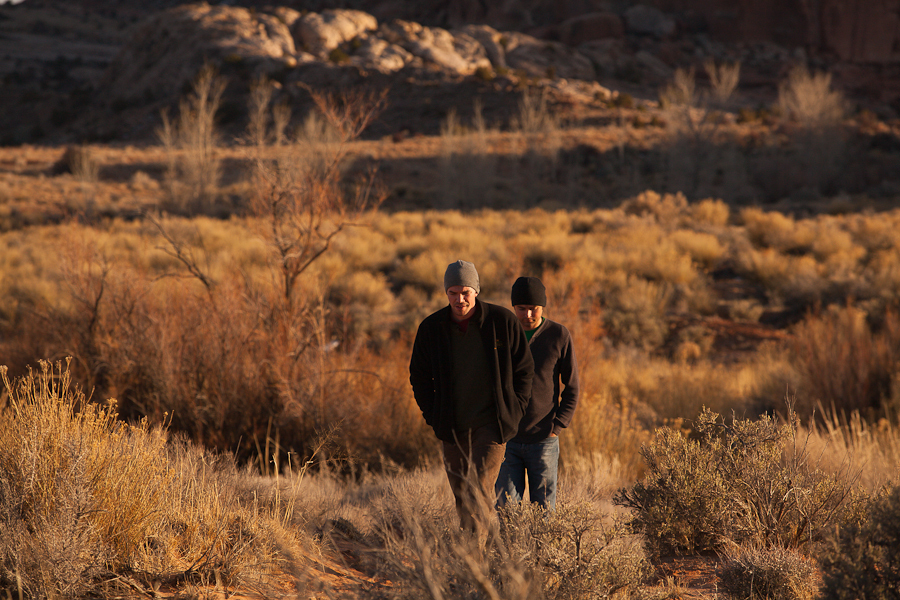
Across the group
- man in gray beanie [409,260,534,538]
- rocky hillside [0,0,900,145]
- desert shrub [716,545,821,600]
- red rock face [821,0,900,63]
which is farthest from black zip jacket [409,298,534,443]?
red rock face [821,0,900,63]

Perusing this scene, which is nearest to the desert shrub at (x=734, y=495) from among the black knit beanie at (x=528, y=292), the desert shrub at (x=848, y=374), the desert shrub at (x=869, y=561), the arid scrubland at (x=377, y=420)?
the arid scrubland at (x=377, y=420)

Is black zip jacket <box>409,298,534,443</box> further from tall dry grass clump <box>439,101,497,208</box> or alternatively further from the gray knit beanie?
tall dry grass clump <box>439,101,497,208</box>

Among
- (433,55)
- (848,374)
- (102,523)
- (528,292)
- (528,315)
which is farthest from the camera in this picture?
(433,55)

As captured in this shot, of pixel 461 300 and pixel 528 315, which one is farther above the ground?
pixel 461 300

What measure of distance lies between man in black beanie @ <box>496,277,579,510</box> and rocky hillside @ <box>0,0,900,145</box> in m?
49.4

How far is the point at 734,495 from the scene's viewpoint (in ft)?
10.7

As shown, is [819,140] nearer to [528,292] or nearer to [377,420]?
[377,420]

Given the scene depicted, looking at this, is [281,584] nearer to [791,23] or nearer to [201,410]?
[201,410]

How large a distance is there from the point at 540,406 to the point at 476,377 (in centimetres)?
44

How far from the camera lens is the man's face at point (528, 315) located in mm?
3303

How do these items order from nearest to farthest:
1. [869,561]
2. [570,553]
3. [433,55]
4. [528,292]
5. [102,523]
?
[869,561] < [570,553] < [102,523] < [528,292] < [433,55]

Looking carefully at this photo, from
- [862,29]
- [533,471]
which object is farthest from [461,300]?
[862,29]

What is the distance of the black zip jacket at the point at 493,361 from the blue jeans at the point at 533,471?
32 cm

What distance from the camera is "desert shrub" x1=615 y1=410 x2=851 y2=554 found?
3.23 m
